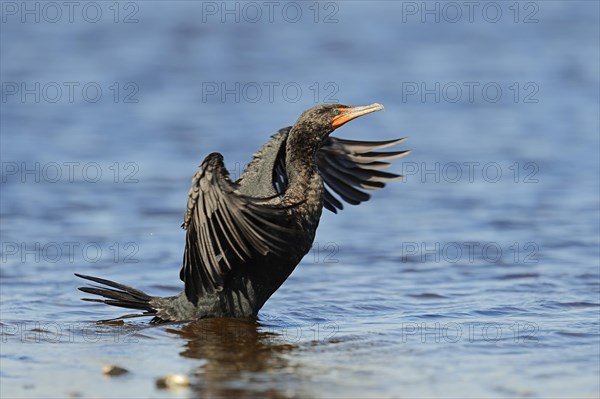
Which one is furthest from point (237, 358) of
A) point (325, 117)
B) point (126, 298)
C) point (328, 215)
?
point (328, 215)

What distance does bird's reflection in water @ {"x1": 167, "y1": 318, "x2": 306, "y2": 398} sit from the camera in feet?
20.5

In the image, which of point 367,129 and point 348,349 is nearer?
point 348,349

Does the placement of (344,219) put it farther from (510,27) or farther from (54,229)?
(510,27)

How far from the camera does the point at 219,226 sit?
732 centimetres

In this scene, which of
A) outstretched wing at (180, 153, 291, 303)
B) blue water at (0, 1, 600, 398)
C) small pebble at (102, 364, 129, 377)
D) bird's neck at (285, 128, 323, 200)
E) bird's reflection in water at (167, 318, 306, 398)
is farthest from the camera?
bird's neck at (285, 128, 323, 200)

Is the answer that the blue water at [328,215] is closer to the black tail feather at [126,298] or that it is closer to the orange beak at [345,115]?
the black tail feather at [126,298]

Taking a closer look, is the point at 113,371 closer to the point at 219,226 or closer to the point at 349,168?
the point at 219,226

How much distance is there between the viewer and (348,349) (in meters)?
7.32

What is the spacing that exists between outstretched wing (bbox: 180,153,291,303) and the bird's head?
693 millimetres

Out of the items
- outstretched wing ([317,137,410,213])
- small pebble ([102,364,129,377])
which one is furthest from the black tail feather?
outstretched wing ([317,137,410,213])

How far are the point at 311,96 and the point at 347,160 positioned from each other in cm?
799

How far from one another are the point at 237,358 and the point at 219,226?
0.87 m

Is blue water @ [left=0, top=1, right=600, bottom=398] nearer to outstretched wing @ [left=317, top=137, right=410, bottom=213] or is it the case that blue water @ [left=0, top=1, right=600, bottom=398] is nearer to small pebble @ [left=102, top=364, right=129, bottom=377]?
small pebble @ [left=102, top=364, right=129, bottom=377]

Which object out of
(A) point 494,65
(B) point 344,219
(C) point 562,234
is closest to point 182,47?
(A) point 494,65
